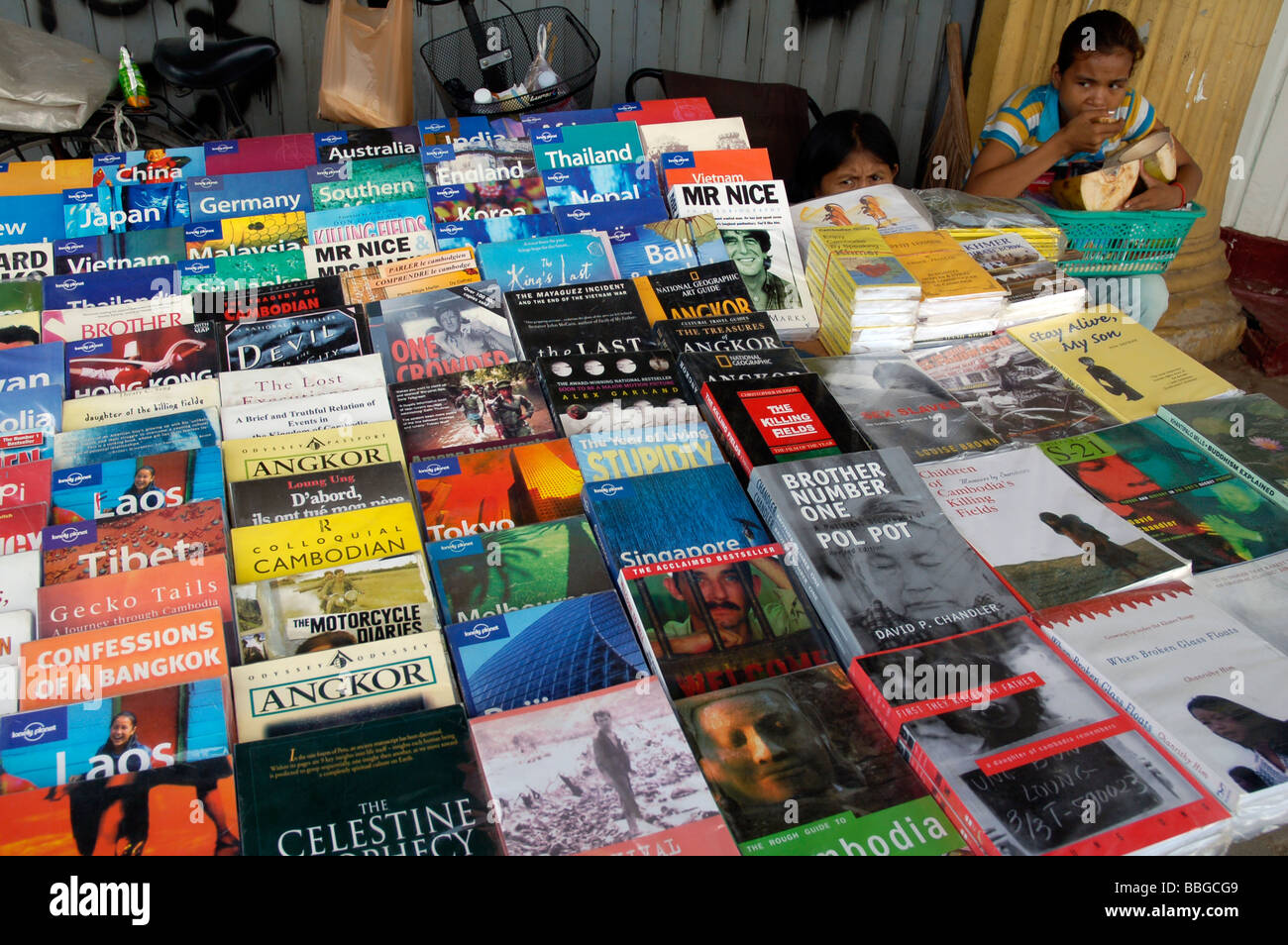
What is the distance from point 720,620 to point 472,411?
0.67 meters

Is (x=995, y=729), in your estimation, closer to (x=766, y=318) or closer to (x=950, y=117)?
(x=766, y=318)

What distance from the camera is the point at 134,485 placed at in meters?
1.54

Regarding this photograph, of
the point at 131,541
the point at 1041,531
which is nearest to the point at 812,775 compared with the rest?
the point at 1041,531

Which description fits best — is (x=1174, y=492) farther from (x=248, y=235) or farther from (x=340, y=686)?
(x=248, y=235)

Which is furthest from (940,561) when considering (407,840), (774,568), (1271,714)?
(407,840)

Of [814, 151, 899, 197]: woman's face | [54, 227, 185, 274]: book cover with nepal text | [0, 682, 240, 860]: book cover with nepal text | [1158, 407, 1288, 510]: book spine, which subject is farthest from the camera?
[814, 151, 899, 197]: woman's face

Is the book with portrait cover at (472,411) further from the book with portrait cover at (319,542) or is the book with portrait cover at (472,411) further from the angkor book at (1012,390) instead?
the angkor book at (1012,390)

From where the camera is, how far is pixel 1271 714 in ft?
4.10

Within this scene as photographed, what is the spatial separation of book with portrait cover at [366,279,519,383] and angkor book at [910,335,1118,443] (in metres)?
0.91

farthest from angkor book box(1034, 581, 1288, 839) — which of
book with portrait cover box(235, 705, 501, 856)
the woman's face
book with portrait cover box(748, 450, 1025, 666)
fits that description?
the woman's face

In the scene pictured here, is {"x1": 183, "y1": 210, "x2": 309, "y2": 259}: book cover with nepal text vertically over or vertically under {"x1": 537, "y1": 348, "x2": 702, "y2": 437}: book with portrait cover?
over

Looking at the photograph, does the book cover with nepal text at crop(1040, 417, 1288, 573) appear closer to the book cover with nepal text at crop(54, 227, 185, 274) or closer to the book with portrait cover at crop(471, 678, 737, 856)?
the book with portrait cover at crop(471, 678, 737, 856)

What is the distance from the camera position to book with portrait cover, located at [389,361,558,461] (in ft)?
5.58
